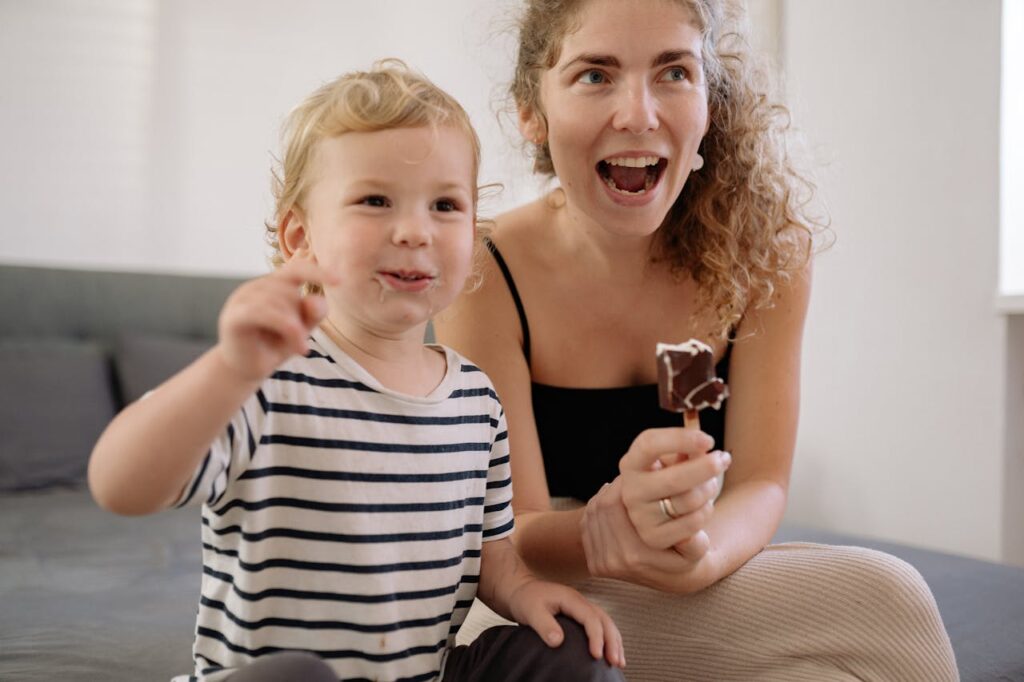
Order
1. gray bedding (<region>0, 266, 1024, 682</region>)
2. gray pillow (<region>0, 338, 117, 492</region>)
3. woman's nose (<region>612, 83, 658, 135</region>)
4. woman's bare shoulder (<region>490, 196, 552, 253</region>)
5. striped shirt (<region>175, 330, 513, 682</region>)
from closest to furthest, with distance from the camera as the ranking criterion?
striped shirt (<region>175, 330, 513, 682</region>) < woman's nose (<region>612, 83, 658, 135</region>) < gray bedding (<region>0, 266, 1024, 682</region>) < woman's bare shoulder (<region>490, 196, 552, 253</region>) < gray pillow (<region>0, 338, 117, 492</region>)

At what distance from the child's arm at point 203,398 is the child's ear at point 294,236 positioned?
25 centimetres

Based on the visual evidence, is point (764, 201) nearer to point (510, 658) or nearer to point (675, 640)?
point (675, 640)

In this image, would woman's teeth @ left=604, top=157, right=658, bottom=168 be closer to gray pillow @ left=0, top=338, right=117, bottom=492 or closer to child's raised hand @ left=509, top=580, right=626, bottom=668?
child's raised hand @ left=509, top=580, right=626, bottom=668

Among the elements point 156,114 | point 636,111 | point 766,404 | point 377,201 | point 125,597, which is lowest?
point 125,597

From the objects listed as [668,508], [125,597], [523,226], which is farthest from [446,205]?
[125,597]

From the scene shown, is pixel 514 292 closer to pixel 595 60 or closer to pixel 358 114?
pixel 595 60

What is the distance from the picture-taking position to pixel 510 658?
0.96 meters

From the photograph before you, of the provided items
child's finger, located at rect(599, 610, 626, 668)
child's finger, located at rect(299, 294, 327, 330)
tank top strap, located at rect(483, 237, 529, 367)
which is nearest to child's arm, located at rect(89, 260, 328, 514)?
child's finger, located at rect(299, 294, 327, 330)

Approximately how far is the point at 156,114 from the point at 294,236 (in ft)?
7.60

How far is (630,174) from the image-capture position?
4.20 feet

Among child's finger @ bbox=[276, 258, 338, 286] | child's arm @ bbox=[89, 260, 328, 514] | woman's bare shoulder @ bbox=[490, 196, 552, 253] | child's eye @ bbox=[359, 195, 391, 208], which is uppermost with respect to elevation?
woman's bare shoulder @ bbox=[490, 196, 552, 253]

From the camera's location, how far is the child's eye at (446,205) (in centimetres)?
100

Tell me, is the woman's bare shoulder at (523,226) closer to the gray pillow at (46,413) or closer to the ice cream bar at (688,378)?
the ice cream bar at (688,378)

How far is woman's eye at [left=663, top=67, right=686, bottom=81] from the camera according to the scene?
127 centimetres
